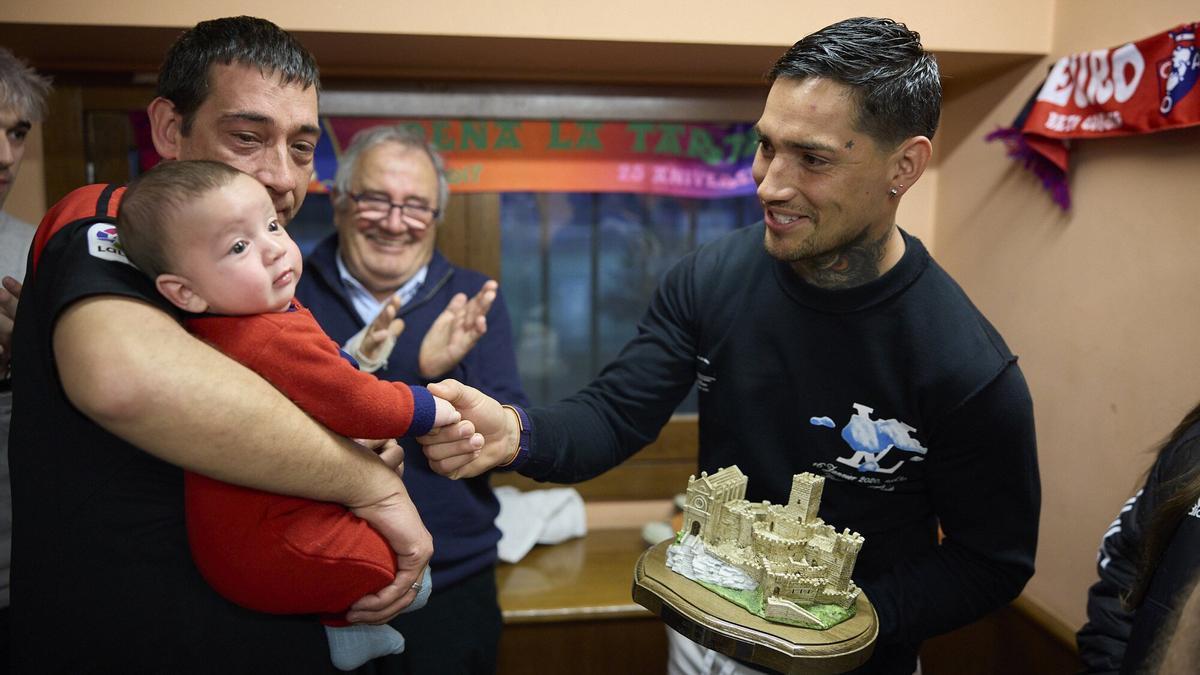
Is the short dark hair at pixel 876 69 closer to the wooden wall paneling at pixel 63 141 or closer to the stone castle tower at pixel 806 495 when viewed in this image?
the stone castle tower at pixel 806 495

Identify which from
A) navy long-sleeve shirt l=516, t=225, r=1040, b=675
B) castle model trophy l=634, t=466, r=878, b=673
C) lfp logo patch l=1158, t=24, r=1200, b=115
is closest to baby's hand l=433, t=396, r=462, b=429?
navy long-sleeve shirt l=516, t=225, r=1040, b=675

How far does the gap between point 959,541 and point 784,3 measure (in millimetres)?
1346

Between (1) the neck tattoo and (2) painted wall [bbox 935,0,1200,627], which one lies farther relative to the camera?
(2) painted wall [bbox 935,0,1200,627]

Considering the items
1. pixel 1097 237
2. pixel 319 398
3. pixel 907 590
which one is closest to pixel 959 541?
pixel 907 590

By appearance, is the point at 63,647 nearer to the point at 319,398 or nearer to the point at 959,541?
A: the point at 319,398

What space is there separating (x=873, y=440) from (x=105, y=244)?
1204 mm

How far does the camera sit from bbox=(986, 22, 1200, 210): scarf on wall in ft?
5.52

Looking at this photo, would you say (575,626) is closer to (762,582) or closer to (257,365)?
(762,582)

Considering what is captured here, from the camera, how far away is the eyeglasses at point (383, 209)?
6.77 feet

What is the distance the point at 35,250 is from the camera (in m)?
1.03

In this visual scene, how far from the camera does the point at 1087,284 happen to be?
2.05 metres

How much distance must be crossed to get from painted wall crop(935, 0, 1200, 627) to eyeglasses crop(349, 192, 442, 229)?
165cm

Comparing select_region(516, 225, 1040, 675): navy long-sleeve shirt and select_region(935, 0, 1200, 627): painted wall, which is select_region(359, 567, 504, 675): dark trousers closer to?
select_region(516, 225, 1040, 675): navy long-sleeve shirt

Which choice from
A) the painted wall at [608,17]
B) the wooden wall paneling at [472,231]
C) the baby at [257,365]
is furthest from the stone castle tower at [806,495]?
the wooden wall paneling at [472,231]
